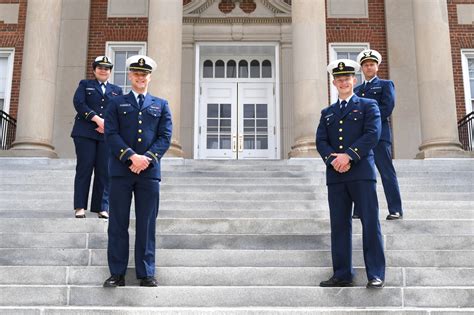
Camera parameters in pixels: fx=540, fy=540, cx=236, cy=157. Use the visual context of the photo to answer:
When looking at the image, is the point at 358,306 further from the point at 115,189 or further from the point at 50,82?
the point at 50,82

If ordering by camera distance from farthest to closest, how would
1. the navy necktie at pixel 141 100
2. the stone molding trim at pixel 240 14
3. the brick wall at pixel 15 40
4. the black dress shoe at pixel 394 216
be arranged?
the stone molding trim at pixel 240 14
the brick wall at pixel 15 40
the black dress shoe at pixel 394 216
the navy necktie at pixel 141 100

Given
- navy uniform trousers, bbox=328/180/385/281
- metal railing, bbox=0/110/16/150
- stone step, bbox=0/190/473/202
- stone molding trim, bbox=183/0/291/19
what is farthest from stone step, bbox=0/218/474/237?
stone molding trim, bbox=183/0/291/19

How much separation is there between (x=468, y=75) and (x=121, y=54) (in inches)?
396

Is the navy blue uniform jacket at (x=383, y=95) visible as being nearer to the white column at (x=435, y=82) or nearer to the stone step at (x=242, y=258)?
the stone step at (x=242, y=258)

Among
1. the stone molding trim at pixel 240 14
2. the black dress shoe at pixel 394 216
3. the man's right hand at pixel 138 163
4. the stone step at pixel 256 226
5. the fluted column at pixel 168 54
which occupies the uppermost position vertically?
the stone molding trim at pixel 240 14

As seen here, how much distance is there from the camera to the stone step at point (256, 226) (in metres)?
6.46

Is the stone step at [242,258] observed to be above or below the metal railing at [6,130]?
below

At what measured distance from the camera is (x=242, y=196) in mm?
8516

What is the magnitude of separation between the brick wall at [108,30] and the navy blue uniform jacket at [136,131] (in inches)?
435

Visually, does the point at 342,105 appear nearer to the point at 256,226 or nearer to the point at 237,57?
the point at 256,226

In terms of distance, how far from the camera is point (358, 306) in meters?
4.75

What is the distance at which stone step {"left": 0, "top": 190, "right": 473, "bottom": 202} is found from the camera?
8422 mm

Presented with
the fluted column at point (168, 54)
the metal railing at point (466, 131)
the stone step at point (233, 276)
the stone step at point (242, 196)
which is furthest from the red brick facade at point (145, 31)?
the stone step at point (233, 276)

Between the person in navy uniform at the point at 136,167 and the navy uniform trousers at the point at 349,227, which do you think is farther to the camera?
the person in navy uniform at the point at 136,167
